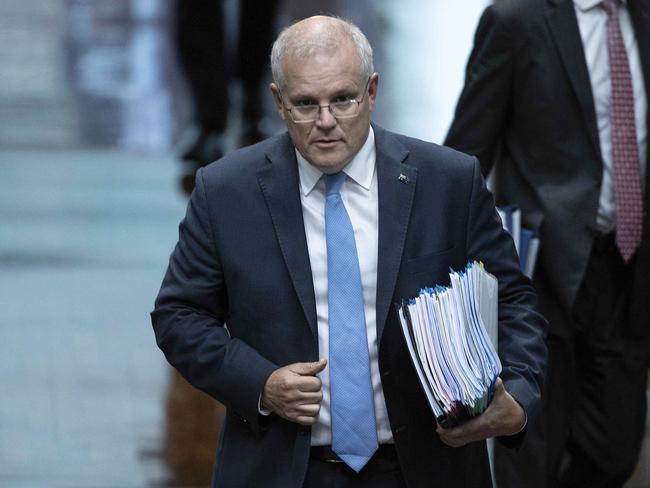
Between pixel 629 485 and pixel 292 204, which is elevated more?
pixel 292 204

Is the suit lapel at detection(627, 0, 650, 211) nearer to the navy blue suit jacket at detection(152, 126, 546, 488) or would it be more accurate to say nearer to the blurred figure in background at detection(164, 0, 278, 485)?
the navy blue suit jacket at detection(152, 126, 546, 488)

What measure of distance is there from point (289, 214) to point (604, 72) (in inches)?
64.8

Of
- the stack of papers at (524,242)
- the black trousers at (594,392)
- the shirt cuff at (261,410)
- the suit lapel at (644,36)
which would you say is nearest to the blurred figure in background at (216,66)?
the black trousers at (594,392)

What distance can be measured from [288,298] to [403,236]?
294 millimetres

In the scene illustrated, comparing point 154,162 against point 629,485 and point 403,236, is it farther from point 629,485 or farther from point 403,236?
point 403,236

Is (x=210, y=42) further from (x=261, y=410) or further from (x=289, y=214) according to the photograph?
(x=261, y=410)

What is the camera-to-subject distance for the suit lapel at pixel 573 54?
5.38m

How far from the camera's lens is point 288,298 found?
13.4 ft

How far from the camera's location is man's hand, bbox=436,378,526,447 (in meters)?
3.90

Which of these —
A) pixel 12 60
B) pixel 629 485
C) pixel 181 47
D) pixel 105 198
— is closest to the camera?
pixel 629 485

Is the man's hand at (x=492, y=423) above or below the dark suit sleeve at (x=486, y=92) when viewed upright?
below

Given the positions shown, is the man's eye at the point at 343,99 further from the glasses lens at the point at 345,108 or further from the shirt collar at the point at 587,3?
the shirt collar at the point at 587,3

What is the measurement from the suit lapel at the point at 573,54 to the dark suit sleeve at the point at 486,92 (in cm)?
15


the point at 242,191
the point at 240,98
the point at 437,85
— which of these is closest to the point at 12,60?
the point at 240,98
